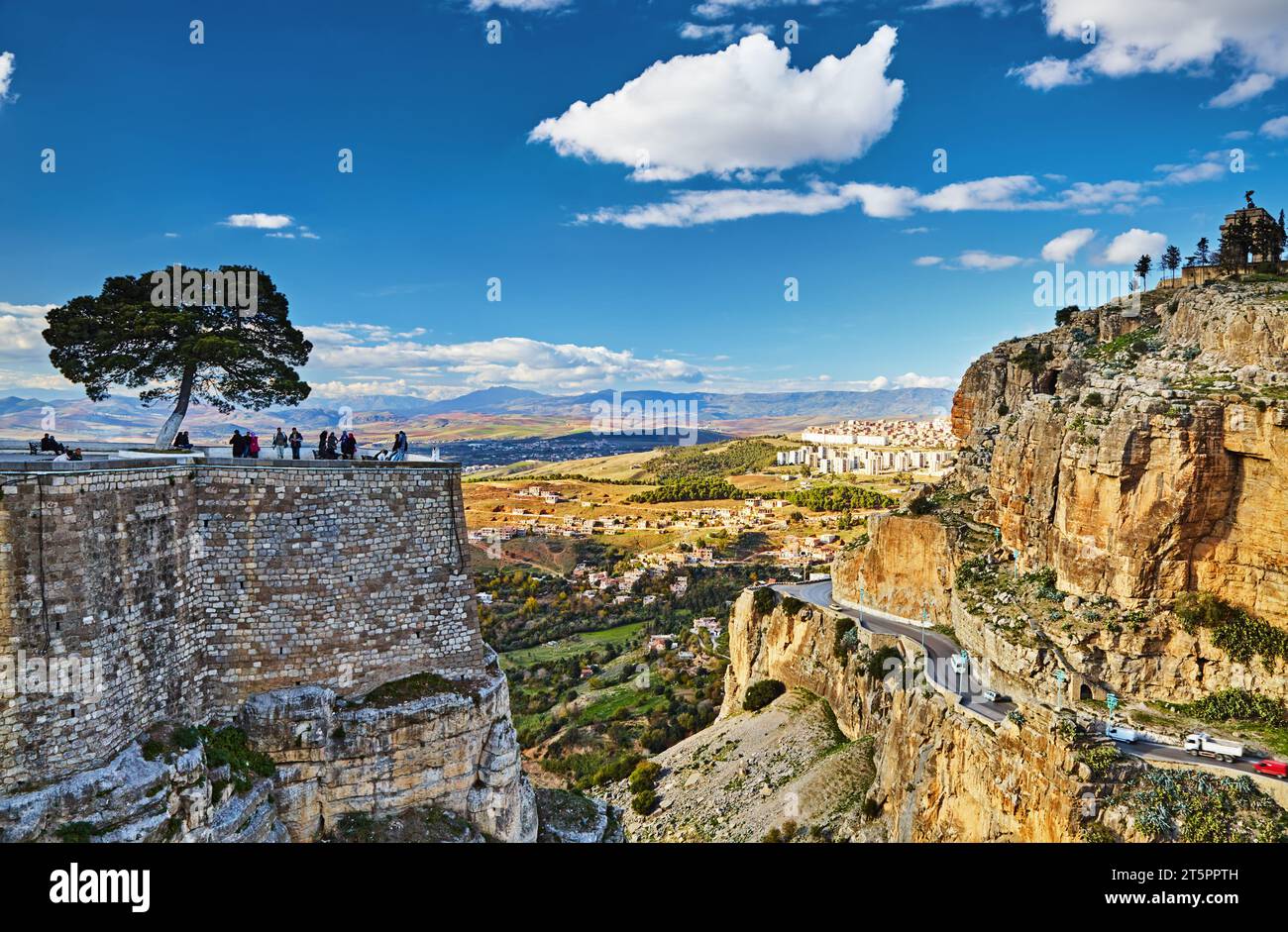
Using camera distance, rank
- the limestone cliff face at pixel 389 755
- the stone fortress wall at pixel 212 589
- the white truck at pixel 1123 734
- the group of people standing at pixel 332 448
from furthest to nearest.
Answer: the white truck at pixel 1123 734, the group of people standing at pixel 332 448, the limestone cliff face at pixel 389 755, the stone fortress wall at pixel 212 589

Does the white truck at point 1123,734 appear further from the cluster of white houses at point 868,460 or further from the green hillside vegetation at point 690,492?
the cluster of white houses at point 868,460

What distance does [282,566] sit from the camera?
10.8 metres

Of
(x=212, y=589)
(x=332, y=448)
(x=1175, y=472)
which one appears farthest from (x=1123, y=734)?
(x=212, y=589)

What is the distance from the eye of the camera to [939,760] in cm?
2228

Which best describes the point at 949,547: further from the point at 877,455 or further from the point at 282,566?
the point at 877,455

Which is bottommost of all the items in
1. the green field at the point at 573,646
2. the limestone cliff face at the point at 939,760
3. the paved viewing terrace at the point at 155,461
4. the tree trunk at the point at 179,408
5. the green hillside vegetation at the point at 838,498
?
the green field at the point at 573,646

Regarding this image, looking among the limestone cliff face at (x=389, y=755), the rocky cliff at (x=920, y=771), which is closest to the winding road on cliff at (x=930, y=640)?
the rocky cliff at (x=920, y=771)

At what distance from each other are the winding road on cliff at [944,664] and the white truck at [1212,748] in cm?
17

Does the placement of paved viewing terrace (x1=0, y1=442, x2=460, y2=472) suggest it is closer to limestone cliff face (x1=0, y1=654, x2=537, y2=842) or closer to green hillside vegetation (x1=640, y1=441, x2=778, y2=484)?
limestone cliff face (x1=0, y1=654, x2=537, y2=842)

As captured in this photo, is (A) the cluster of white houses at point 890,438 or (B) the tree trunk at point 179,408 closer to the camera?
(B) the tree trunk at point 179,408

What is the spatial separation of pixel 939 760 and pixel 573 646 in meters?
36.7

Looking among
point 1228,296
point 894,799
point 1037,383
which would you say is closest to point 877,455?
point 1037,383

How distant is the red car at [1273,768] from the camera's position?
16016mm
